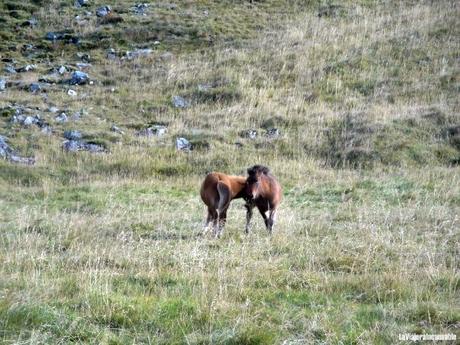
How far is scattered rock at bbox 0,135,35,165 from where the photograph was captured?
18062 millimetres

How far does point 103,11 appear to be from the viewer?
33.2 metres

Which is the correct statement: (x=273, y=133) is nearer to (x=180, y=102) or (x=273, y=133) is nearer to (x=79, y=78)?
(x=180, y=102)

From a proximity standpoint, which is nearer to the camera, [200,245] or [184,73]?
[200,245]

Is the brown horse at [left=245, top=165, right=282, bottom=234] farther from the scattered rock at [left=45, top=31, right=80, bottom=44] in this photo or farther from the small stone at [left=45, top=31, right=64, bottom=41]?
the small stone at [left=45, top=31, right=64, bottom=41]

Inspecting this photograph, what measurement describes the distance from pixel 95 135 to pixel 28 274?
44.0 ft

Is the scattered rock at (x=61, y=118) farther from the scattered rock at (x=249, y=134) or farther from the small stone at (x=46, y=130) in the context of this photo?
the scattered rock at (x=249, y=134)

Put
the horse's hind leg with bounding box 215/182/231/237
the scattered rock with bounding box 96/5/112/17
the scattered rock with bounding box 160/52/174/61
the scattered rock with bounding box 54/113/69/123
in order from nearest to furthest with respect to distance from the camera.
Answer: the horse's hind leg with bounding box 215/182/231/237
the scattered rock with bounding box 54/113/69/123
the scattered rock with bounding box 160/52/174/61
the scattered rock with bounding box 96/5/112/17

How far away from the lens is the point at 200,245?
905 cm

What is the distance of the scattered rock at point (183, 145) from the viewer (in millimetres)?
19547

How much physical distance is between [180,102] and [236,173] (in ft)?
20.9

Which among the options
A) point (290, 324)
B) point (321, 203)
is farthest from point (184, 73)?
point (290, 324)

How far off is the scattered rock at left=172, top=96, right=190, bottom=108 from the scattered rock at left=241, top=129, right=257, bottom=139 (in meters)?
3.26

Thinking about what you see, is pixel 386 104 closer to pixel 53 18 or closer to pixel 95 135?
pixel 95 135

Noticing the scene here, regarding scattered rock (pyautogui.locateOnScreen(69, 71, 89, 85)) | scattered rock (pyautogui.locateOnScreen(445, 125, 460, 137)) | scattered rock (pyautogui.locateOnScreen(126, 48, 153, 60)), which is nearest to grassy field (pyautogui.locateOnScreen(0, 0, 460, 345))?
scattered rock (pyautogui.locateOnScreen(445, 125, 460, 137))
